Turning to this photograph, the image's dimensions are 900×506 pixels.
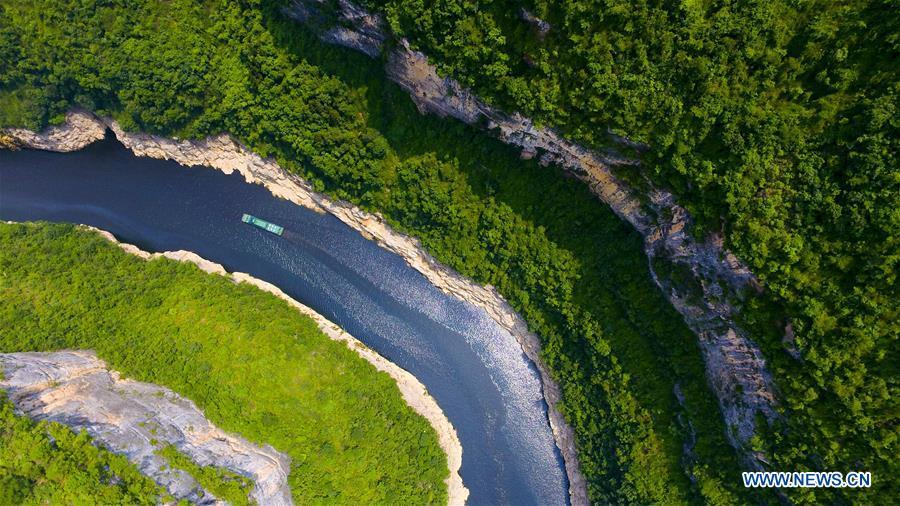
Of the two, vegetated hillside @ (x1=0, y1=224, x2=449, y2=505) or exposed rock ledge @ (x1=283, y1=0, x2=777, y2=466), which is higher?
exposed rock ledge @ (x1=283, y1=0, x2=777, y2=466)

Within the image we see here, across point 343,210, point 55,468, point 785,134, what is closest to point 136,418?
point 55,468

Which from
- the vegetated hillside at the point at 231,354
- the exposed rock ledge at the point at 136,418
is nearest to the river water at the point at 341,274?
the vegetated hillside at the point at 231,354

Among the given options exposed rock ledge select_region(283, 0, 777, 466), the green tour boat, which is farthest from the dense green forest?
the green tour boat

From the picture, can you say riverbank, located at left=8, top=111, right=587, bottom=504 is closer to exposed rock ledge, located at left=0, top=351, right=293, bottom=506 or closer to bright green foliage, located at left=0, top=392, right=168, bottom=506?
exposed rock ledge, located at left=0, top=351, right=293, bottom=506

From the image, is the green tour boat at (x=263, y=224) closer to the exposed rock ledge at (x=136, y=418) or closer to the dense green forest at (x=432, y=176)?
the dense green forest at (x=432, y=176)

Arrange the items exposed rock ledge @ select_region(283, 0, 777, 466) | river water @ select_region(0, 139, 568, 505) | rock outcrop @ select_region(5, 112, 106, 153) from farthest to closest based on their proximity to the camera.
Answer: river water @ select_region(0, 139, 568, 505) < rock outcrop @ select_region(5, 112, 106, 153) < exposed rock ledge @ select_region(283, 0, 777, 466)

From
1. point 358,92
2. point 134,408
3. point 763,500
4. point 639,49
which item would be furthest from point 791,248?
point 134,408

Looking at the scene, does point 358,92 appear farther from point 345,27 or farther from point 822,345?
point 822,345
